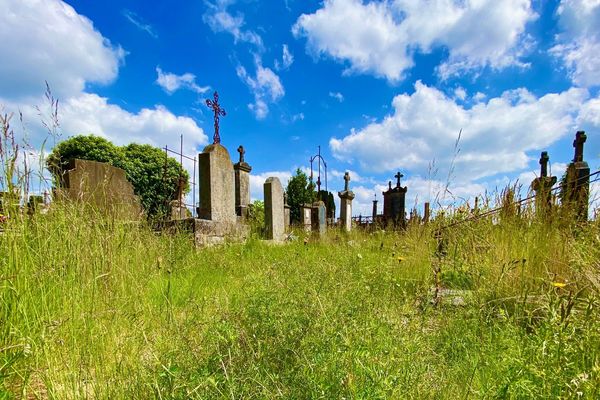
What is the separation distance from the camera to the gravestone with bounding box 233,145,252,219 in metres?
10.3

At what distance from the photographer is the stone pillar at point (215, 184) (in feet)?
21.5

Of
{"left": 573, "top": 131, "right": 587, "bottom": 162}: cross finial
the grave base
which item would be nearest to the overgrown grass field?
the grave base

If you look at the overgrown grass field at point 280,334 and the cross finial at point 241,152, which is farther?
the cross finial at point 241,152

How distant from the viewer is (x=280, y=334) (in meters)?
1.55

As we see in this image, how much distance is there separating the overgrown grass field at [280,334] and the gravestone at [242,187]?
738 cm

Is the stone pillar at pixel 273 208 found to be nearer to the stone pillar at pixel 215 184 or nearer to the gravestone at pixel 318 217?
the stone pillar at pixel 215 184

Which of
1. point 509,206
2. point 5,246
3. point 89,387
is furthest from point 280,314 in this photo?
point 509,206

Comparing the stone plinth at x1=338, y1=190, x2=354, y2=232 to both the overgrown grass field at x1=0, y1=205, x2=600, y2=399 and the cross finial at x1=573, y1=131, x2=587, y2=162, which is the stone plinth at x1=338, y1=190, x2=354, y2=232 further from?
the overgrown grass field at x1=0, y1=205, x2=600, y2=399

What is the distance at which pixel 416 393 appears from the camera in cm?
119

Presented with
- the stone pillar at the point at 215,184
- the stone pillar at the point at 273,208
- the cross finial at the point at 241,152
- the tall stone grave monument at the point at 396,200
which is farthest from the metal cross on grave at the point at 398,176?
the stone pillar at the point at 215,184

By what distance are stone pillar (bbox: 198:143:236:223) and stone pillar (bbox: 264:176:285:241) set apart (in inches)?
41.3

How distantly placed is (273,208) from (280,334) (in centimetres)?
638

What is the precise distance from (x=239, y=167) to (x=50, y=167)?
27.0 ft

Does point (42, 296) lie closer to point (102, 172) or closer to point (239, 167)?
point (102, 172)
